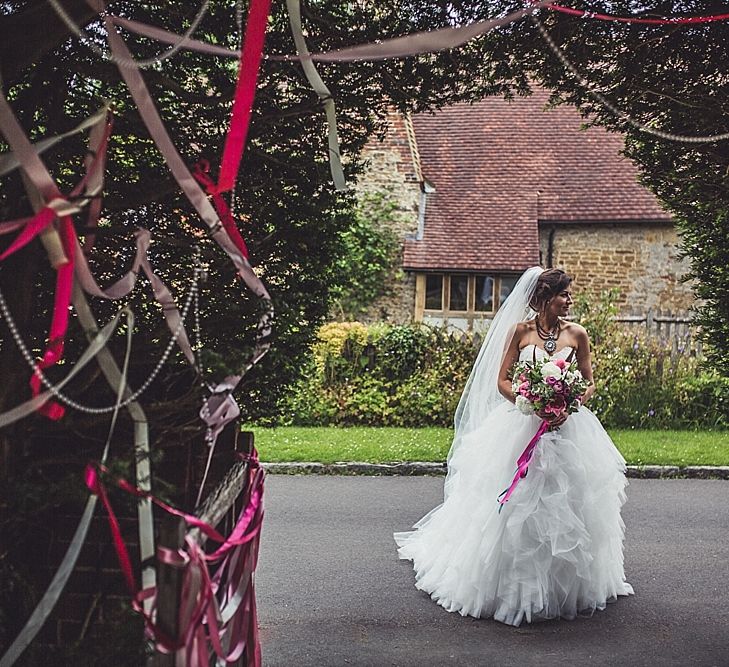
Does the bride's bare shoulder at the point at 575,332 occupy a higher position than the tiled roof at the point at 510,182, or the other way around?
the tiled roof at the point at 510,182

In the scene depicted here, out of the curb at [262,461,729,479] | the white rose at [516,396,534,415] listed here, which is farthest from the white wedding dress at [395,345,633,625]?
the curb at [262,461,729,479]

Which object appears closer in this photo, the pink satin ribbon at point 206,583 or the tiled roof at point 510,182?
the pink satin ribbon at point 206,583

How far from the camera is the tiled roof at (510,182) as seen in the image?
74.9 feet

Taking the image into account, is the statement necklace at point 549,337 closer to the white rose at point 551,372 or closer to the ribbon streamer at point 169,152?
the white rose at point 551,372

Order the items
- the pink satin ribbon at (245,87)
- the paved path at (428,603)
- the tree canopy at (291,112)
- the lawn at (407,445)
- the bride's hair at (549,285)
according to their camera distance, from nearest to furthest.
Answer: the pink satin ribbon at (245,87)
the tree canopy at (291,112)
the paved path at (428,603)
the bride's hair at (549,285)
the lawn at (407,445)

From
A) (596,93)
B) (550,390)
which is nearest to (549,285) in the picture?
(550,390)

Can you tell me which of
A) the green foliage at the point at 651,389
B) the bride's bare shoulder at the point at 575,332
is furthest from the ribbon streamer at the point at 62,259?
the green foliage at the point at 651,389

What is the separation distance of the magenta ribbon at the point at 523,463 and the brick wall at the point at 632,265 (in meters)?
17.0

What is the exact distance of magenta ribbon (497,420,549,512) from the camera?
616cm

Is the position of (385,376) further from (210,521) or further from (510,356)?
(210,521)

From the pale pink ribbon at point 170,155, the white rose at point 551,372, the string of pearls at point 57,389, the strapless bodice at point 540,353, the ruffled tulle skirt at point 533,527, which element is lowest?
the ruffled tulle skirt at point 533,527

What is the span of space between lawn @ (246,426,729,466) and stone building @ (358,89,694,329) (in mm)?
8459

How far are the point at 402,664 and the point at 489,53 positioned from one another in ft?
11.3

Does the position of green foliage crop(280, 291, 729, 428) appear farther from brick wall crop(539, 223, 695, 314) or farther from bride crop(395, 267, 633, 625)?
bride crop(395, 267, 633, 625)
